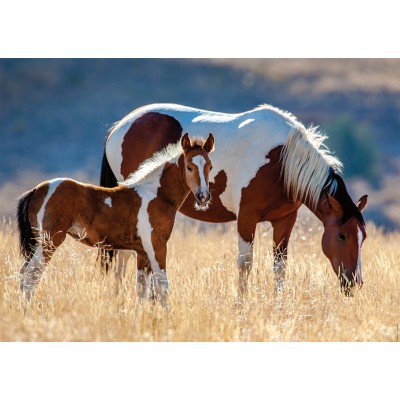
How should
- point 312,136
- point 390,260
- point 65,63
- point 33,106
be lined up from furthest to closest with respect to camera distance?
point 65,63
point 33,106
point 390,260
point 312,136

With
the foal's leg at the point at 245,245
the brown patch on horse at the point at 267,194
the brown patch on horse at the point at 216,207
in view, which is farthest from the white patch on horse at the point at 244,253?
the brown patch on horse at the point at 216,207

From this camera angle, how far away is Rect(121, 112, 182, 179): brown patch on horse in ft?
25.9

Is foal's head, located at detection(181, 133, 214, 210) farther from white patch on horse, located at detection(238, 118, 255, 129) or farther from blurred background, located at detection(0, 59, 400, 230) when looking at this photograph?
blurred background, located at detection(0, 59, 400, 230)

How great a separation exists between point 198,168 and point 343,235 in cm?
167

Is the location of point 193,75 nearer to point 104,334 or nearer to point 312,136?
point 312,136

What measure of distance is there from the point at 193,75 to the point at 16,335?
17072mm

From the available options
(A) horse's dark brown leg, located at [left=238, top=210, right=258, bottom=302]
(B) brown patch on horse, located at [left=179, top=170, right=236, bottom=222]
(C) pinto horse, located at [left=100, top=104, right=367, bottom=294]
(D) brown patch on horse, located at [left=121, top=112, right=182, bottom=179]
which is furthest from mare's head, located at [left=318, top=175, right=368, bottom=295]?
(D) brown patch on horse, located at [left=121, top=112, right=182, bottom=179]

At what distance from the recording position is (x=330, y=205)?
666 cm

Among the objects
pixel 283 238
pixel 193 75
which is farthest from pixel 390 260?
pixel 193 75

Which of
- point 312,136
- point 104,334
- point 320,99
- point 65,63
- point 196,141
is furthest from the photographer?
point 320,99

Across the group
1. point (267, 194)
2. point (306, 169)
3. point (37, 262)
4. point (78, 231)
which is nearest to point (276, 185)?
point (267, 194)

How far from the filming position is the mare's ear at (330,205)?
6574 millimetres

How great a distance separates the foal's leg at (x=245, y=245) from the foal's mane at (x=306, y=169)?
49 centimetres

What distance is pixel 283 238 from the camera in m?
7.14
